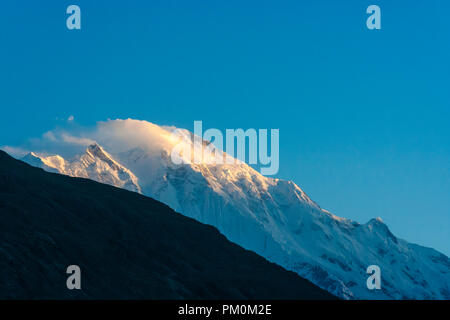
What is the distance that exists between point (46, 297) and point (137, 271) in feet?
108

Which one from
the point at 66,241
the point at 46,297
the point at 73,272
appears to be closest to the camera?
the point at 46,297

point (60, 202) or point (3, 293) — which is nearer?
point (3, 293)

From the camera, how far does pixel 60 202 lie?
197500 millimetres

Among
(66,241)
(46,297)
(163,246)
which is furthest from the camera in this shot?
(163,246)
